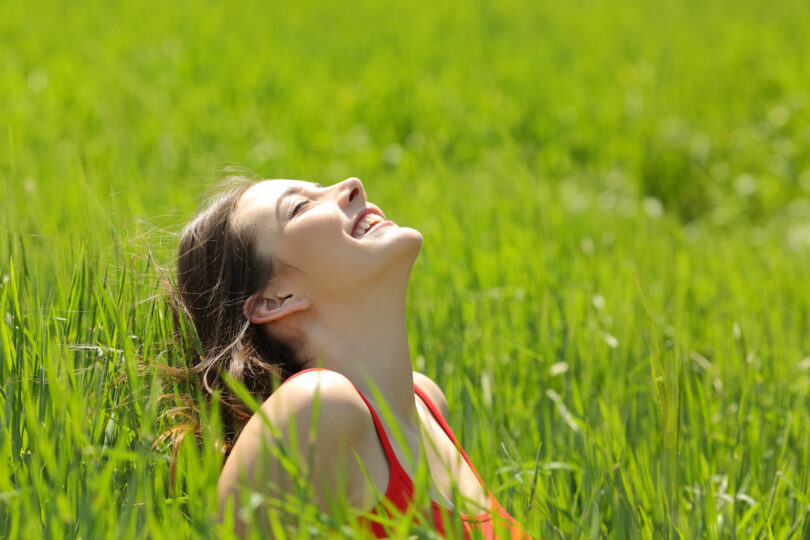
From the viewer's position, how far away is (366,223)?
5.62 feet

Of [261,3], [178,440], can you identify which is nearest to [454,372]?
[178,440]

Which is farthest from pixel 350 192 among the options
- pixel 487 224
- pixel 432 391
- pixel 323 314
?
pixel 487 224

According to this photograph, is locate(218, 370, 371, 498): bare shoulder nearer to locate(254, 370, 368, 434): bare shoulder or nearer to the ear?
locate(254, 370, 368, 434): bare shoulder

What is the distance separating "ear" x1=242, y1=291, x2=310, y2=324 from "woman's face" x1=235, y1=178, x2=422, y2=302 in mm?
33

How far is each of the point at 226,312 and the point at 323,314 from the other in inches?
8.6

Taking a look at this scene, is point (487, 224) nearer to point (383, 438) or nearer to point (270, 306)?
point (270, 306)

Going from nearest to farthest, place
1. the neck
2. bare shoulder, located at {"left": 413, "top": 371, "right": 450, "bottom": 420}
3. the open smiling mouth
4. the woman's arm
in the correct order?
1. the woman's arm
2. the neck
3. the open smiling mouth
4. bare shoulder, located at {"left": 413, "top": 371, "right": 450, "bottom": 420}

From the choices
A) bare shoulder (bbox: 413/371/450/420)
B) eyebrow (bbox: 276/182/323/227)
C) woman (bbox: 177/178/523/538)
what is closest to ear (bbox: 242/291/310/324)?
woman (bbox: 177/178/523/538)

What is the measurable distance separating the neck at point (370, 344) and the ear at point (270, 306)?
34 mm

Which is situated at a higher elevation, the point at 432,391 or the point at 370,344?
the point at 370,344

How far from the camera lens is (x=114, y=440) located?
1507 mm

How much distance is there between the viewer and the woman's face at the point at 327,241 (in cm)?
159

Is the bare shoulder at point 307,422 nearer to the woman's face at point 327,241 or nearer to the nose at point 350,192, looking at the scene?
the woman's face at point 327,241

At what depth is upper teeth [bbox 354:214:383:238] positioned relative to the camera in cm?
169
